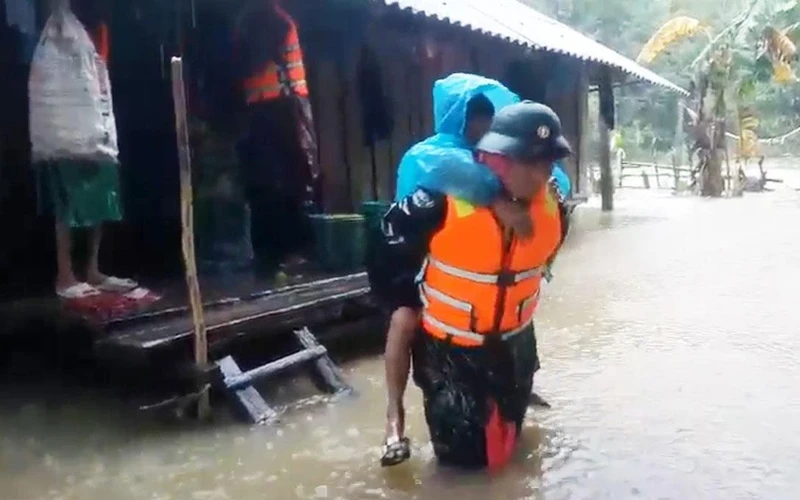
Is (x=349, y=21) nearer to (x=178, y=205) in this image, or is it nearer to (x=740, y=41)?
(x=178, y=205)

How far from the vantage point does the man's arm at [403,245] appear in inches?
153

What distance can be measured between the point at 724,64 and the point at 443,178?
18009 mm

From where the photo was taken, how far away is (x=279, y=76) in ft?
21.0

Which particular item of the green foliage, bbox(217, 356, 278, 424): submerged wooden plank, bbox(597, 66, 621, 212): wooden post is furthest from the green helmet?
the green foliage

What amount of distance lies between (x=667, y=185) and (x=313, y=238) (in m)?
20.7

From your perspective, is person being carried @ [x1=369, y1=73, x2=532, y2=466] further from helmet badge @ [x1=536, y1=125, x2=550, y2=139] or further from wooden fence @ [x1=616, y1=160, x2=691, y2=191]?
wooden fence @ [x1=616, y1=160, x2=691, y2=191]

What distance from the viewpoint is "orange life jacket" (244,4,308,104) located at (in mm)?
6371

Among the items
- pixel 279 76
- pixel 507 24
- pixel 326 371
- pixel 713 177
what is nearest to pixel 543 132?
pixel 326 371

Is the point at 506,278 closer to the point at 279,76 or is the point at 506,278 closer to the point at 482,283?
the point at 482,283

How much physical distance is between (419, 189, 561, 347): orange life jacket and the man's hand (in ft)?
0.09

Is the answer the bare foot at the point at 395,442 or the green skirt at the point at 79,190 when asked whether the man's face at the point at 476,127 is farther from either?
the green skirt at the point at 79,190

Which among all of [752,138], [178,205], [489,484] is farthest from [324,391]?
[752,138]

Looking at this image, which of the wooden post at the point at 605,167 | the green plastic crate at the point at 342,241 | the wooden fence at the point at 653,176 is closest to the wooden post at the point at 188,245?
the green plastic crate at the point at 342,241

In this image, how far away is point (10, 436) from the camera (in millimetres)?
4695
